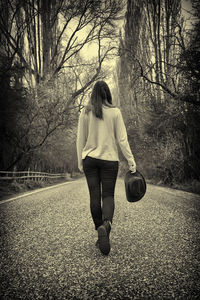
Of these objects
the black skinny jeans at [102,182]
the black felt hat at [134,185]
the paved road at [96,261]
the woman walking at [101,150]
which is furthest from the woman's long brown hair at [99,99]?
the paved road at [96,261]

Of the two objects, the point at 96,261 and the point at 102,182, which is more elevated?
the point at 102,182

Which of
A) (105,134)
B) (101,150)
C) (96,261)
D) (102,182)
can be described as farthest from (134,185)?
(96,261)

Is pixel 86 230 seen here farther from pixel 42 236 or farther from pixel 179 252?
pixel 179 252

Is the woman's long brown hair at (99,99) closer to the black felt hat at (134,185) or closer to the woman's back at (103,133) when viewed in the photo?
the woman's back at (103,133)

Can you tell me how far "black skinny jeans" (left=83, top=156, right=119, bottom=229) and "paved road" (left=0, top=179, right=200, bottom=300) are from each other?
1.47ft

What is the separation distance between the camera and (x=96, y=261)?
2033 mm

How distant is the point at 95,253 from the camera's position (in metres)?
2.23

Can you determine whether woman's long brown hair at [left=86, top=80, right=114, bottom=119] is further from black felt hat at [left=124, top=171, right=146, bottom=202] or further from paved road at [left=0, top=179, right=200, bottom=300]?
paved road at [left=0, top=179, right=200, bottom=300]

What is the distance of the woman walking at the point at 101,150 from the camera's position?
230cm

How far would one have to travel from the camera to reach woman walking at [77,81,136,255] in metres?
2.30

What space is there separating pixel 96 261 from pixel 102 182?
2.68 ft

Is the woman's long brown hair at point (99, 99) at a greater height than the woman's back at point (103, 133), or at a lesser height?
greater

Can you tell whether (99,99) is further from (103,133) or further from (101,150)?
(101,150)

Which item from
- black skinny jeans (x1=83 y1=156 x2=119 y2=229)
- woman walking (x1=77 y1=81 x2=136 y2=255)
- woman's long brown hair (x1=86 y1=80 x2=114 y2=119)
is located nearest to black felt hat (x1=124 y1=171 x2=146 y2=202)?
woman walking (x1=77 y1=81 x2=136 y2=255)
